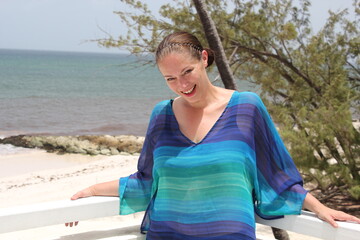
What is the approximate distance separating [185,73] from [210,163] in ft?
1.20

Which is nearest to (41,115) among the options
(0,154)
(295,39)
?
(0,154)

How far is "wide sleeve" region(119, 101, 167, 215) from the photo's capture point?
2.06 meters

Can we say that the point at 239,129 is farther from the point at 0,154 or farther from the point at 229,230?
the point at 0,154

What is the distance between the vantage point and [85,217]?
6.33 feet

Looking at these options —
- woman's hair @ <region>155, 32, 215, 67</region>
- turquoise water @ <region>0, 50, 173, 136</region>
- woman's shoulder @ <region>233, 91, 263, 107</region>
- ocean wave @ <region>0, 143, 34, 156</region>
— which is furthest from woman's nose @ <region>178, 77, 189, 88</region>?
ocean wave @ <region>0, 143, 34, 156</region>

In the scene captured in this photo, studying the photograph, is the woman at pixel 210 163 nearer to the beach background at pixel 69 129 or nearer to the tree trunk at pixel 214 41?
the beach background at pixel 69 129

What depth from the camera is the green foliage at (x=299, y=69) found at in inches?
211

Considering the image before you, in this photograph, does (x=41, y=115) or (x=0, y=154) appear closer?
(x=0, y=154)

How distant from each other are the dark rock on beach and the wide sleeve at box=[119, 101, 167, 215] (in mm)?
12075

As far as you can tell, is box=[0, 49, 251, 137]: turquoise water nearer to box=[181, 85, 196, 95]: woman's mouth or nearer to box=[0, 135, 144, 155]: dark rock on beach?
box=[0, 135, 144, 155]: dark rock on beach

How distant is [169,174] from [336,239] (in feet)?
2.21

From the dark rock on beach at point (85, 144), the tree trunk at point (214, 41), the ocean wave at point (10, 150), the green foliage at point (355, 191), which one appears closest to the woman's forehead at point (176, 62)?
the tree trunk at point (214, 41)

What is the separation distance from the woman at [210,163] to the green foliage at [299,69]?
10.8 feet

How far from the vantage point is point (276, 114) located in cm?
575
